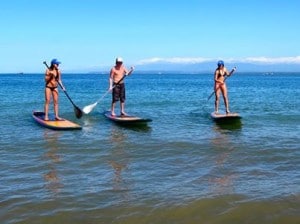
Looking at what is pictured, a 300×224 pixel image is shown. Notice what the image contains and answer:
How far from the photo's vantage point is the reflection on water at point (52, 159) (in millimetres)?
7715

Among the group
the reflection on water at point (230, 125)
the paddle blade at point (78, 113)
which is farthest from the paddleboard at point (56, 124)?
the reflection on water at point (230, 125)

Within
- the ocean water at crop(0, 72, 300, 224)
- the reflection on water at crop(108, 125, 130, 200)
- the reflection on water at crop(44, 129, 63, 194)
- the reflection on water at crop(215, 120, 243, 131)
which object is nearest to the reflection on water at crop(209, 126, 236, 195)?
the ocean water at crop(0, 72, 300, 224)

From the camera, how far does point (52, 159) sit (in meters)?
9.92

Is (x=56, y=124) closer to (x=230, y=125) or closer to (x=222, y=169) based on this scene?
(x=230, y=125)

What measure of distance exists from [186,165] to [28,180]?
3090 mm

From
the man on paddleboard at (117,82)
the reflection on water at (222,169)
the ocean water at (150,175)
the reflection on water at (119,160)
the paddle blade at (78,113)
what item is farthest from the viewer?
the paddle blade at (78,113)

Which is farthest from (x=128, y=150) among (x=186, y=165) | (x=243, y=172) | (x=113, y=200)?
(x=113, y=200)

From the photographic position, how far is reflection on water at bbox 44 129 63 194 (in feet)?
25.3

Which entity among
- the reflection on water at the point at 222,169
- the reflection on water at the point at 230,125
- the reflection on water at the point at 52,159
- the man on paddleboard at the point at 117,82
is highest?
the man on paddleboard at the point at 117,82

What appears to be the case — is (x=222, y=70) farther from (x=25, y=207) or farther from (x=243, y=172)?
(x=25, y=207)

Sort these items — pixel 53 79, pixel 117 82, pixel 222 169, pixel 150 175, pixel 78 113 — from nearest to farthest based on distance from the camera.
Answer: pixel 150 175 → pixel 222 169 → pixel 53 79 → pixel 117 82 → pixel 78 113

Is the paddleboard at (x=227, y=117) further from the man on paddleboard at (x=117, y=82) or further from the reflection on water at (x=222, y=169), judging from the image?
the man on paddleboard at (x=117, y=82)

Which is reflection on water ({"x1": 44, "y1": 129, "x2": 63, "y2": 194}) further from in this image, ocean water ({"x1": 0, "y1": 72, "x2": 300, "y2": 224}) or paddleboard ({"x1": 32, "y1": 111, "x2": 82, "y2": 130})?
paddleboard ({"x1": 32, "y1": 111, "x2": 82, "y2": 130})

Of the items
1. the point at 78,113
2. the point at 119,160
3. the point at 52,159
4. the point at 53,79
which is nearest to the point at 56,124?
the point at 53,79
